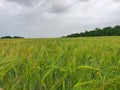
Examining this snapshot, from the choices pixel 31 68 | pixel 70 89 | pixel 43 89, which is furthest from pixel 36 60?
pixel 70 89

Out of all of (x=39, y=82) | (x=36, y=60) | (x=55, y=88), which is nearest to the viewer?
(x=55, y=88)

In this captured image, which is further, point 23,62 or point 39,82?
point 23,62

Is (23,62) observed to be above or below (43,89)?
above

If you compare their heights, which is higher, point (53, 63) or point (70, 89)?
point (53, 63)

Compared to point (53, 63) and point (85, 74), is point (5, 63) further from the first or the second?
point (85, 74)

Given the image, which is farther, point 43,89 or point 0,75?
point 0,75

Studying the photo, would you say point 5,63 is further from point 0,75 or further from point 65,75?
point 65,75

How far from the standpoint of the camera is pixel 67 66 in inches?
85.1

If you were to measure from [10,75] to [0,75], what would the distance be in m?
0.07

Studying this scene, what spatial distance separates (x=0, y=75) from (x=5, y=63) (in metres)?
0.09

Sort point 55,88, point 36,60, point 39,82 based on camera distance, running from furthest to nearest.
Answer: point 36,60 < point 39,82 < point 55,88

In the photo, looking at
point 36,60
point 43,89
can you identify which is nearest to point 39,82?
point 43,89

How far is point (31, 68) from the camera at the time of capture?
230 centimetres

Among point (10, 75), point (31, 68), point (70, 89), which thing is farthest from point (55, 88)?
point (10, 75)
